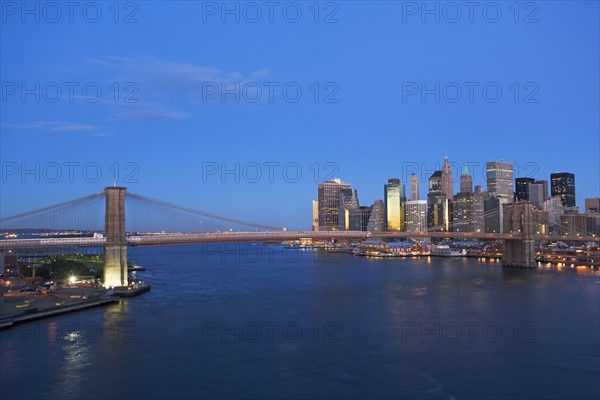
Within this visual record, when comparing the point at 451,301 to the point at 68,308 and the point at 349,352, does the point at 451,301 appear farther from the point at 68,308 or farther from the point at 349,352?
the point at 68,308

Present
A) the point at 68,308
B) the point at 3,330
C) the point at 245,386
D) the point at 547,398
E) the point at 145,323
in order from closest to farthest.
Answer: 1. the point at 547,398
2. the point at 245,386
3. the point at 3,330
4. the point at 145,323
5. the point at 68,308

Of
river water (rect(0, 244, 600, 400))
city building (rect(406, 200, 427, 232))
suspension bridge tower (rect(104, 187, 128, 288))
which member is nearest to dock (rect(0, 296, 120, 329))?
river water (rect(0, 244, 600, 400))

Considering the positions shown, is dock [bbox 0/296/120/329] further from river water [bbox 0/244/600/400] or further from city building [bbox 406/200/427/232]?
city building [bbox 406/200/427/232]

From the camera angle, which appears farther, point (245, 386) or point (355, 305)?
point (355, 305)

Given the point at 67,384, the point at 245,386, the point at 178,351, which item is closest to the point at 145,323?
the point at 178,351

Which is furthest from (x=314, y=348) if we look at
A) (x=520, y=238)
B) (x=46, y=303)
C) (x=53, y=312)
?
(x=520, y=238)

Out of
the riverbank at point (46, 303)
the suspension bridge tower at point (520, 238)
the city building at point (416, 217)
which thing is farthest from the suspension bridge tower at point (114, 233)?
the city building at point (416, 217)

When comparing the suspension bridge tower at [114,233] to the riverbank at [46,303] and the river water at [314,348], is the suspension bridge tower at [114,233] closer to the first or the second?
the riverbank at [46,303]
